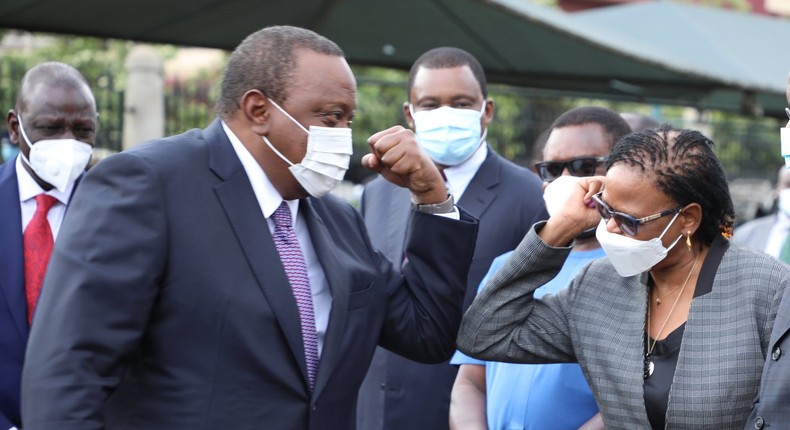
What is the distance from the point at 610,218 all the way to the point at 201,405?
138 cm

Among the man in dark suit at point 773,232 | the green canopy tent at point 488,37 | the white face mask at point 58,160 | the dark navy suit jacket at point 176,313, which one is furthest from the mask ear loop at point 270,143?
the green canopy tent at point 488,37

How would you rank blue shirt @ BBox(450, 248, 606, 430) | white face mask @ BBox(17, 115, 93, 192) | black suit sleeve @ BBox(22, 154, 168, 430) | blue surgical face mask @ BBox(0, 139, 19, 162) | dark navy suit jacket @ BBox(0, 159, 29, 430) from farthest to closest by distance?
blue surgical face mask @ BBox(0, 139, 19, 162)
white face mask @ BBox(17, 115, 93, 192)
dark navy suit jacket @ BBox(0, 159, 29, 430)
blue shirt @ BBox(450, 248, 606, 430)
black suit sleeve @ BBox(22, 154, 168, 430)

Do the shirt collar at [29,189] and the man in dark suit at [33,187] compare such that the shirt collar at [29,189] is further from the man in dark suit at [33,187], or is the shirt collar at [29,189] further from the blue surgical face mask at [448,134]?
the blue surgical face mask at [448,134]

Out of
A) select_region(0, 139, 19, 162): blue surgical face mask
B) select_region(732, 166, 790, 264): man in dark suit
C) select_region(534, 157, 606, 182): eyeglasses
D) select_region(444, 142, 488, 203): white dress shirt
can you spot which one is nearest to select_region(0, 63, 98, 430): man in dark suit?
select_region(444, 142, 488, 203): white dress shirt

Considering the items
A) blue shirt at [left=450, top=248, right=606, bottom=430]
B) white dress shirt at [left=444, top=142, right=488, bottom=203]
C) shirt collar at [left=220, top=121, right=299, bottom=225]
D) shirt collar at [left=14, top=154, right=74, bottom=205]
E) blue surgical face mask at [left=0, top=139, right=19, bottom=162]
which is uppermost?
shirt collar at [left=220, top=121, right=299, bottom=225]

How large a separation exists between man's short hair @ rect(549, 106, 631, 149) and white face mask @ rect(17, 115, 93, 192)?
2028 mm

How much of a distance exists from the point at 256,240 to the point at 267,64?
0.54m

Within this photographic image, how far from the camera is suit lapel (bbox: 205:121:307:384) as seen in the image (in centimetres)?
296

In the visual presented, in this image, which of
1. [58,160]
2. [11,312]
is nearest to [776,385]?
[11,312]

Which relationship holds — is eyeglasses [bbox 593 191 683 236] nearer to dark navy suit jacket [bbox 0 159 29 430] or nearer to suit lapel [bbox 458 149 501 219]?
suit lapel [bbox 458 149 501 219]

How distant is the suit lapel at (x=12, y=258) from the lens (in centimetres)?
407

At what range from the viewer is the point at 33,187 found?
4.43 m

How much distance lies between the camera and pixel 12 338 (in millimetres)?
4023

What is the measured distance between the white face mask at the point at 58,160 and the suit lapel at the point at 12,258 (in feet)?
0.44
